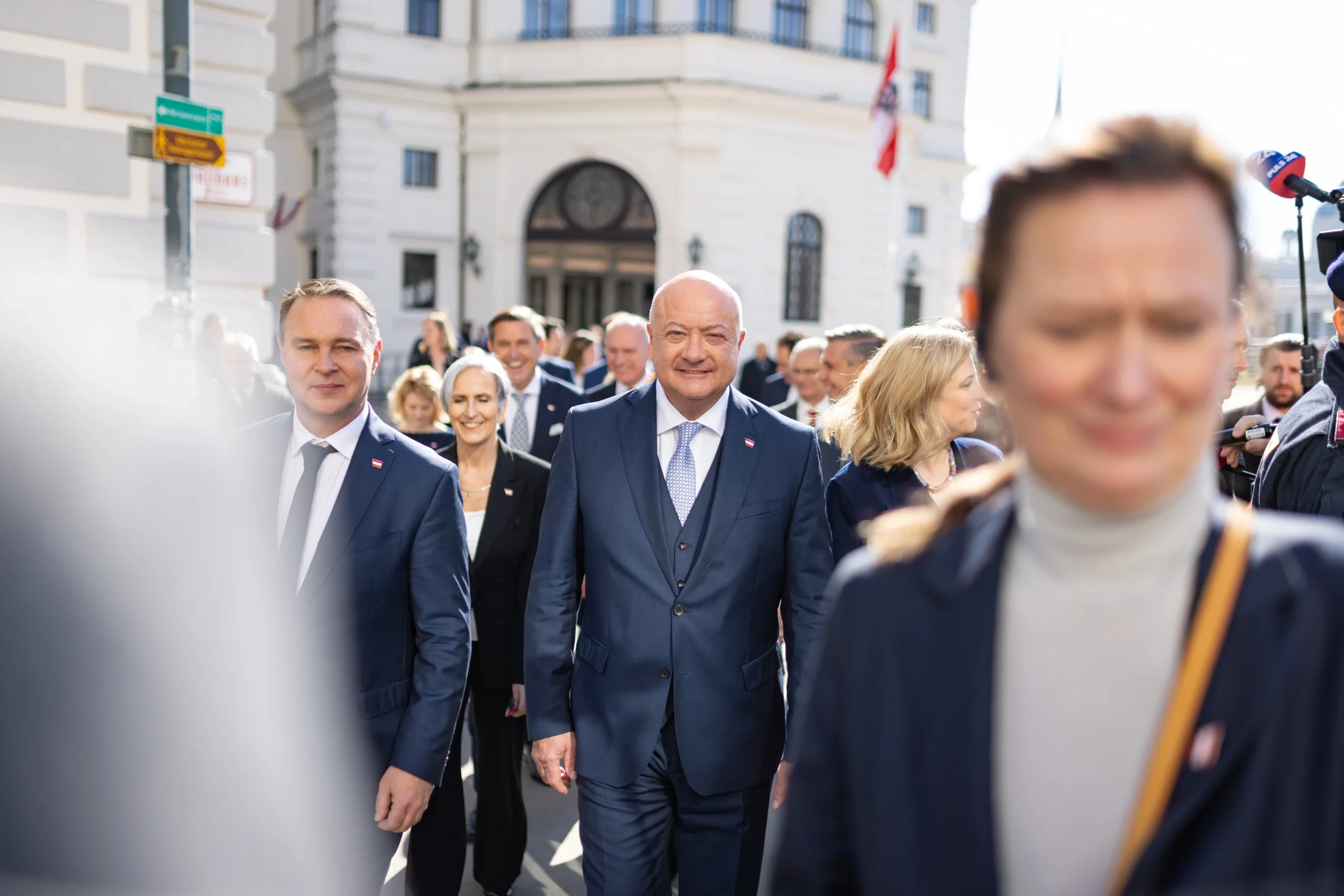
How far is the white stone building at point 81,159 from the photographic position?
732 centimetres

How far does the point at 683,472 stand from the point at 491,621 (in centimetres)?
158

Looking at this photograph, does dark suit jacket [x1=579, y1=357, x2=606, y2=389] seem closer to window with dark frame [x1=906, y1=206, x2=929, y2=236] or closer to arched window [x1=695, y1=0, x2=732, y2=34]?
arched window [x1=695, y1=0, x2=732, y2=34]

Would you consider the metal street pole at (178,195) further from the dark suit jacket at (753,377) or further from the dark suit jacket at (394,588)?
the dark suit jacket at (753,377)

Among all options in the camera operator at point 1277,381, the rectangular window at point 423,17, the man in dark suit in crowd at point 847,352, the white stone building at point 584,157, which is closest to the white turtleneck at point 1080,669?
the man in dark suit in crowd at point 847,352

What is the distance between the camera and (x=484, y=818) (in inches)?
172

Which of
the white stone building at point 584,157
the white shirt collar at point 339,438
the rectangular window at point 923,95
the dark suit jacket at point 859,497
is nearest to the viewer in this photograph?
the white shirt collar at point 339,438

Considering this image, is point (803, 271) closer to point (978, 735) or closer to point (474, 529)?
point (474, 529)

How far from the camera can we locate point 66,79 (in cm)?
754

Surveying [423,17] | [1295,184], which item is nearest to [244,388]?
[1295,184]

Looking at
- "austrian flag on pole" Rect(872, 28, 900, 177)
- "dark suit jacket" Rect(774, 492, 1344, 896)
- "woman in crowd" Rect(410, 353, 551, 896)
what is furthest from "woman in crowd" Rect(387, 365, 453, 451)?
"austrian flag on pole" Rect(872, 28, 900, 177)

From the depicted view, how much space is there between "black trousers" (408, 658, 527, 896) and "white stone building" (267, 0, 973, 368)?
20.1 metres

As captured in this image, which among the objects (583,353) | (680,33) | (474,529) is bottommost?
(474,529)

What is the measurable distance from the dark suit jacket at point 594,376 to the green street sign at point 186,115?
158 inches

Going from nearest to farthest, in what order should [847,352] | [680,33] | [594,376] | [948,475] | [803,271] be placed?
[948,475] → [847,352] → [594,376] → [680,33] → [803,271]
